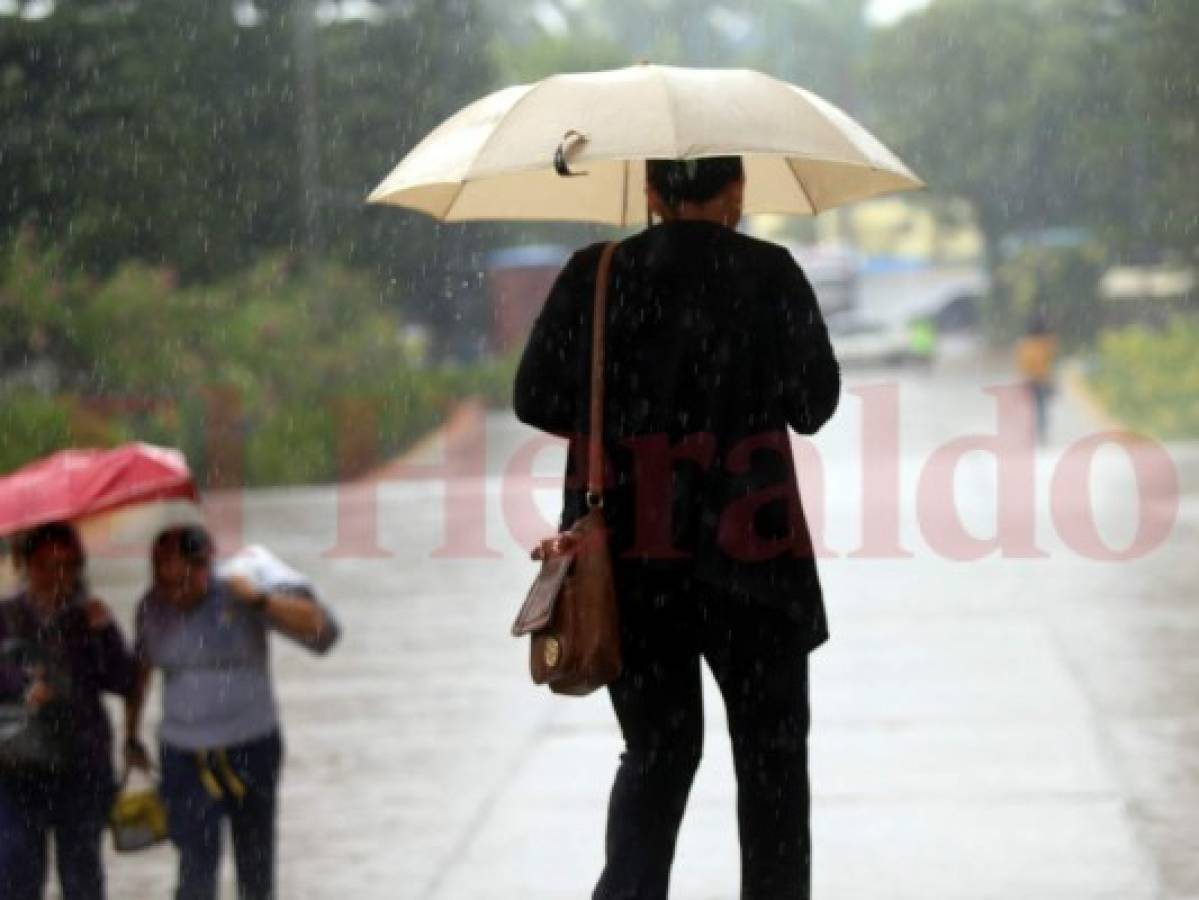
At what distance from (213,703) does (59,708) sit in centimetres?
40

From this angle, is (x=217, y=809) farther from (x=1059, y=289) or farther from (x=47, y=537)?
(x=1059, y=289)

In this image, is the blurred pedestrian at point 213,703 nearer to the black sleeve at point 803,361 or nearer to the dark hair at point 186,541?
the dark hair at point 186,541

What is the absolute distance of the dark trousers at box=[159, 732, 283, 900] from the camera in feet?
19.6

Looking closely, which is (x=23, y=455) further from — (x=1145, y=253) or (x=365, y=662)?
(x=1145, y=253)

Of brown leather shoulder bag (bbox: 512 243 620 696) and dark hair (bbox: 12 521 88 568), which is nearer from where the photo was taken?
brown leather shoulder bag (bbox: 512 243 620 696)

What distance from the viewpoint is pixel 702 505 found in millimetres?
4219

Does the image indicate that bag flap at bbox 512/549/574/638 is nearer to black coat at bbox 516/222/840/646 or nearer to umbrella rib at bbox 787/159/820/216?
black coat at bbox 516/222/840/646

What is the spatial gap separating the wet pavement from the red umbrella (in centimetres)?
163

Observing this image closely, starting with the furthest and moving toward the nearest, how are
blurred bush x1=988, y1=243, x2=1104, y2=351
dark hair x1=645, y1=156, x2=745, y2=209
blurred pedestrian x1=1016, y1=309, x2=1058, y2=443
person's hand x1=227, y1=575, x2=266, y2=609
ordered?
1. blurred bush x1=988, y1=243, x2=1104, y2=351
2. blurred pedestrian x1=1016, y1=309, x2=1058, y2=443
3. person's hand x1=227, y1=575, x2=266, y2=609
4. dark hair x1=645, y1=156, x2=745, y2=209

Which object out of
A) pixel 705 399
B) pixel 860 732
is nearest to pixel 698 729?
pixel 705 399

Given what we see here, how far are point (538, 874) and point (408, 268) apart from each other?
A: 35.8 metres

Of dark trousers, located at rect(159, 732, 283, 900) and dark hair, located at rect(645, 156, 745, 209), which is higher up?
dark hair, located at rect(645, 156, 745, 209)

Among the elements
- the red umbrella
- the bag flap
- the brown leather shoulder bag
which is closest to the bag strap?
the brown leather shoulder bag

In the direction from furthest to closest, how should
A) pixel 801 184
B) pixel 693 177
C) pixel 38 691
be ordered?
pixel 38 691, pixel 801 184, pixel 693 177
